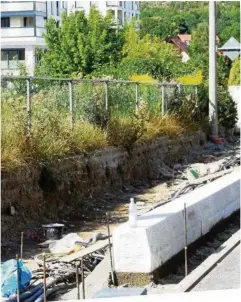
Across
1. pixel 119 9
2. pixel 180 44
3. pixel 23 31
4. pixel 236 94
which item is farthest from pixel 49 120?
pixel 180 44

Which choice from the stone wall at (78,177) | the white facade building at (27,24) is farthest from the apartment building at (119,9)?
the stone wall at (78,177)

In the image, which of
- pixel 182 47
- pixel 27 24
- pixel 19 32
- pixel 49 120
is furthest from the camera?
pixel 182 47

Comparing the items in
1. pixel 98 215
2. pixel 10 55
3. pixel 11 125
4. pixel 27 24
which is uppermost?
pixel 27 24

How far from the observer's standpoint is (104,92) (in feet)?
53.0

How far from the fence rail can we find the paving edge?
3.59 metres

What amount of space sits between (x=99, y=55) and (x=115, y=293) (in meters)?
26.7

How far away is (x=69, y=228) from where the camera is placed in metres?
12.1

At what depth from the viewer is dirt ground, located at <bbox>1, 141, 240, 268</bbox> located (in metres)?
10.6

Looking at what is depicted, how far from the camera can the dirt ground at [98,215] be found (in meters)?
10.6

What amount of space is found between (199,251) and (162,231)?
1.40m

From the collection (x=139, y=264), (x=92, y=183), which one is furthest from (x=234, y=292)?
(x=92, y=183)

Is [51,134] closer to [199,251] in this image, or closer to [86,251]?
[86,251]

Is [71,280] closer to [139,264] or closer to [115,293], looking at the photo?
[139,264]

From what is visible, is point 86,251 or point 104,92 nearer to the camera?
point 86,251
